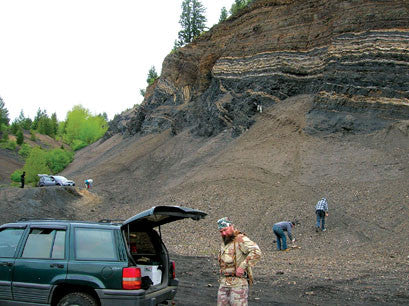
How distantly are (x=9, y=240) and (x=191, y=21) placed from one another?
60802 mm

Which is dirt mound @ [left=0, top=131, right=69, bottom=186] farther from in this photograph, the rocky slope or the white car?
the rocky slope

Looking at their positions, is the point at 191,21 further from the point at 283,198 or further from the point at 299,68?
the point at 283,198

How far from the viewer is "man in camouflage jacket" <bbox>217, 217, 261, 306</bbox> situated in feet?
19.6

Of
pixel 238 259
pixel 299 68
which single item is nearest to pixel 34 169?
pixel 299 68

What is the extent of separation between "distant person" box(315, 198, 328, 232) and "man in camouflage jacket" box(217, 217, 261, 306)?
37.7 ft

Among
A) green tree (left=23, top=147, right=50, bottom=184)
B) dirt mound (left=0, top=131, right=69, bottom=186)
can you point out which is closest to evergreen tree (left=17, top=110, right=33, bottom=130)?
dirt mound (left=0, top=131, right=69, bottom=186)

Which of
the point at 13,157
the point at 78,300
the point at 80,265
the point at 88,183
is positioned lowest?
the point at 78,300

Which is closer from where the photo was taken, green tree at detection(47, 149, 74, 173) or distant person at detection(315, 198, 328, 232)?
distant person at detection(315, 198, 328, 232)

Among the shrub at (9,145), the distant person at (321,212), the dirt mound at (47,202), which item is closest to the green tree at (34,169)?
the dirt mound at (47,202)

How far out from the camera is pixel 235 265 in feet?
19.9

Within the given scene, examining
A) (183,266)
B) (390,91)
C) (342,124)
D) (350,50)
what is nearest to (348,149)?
(342,124)

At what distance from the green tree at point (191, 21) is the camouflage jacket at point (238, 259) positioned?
197ft

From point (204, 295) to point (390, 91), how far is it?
2170 centimetres

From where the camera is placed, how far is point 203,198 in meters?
24.6
